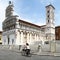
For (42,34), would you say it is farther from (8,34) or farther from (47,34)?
(8,34)

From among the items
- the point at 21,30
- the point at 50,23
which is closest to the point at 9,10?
the point at 21,30

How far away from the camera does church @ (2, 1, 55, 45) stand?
207ft

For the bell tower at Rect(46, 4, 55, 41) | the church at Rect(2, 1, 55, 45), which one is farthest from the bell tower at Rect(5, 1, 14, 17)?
the bell tower at Rect(46, 4, 55, 41)

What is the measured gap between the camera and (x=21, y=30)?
6369 cm

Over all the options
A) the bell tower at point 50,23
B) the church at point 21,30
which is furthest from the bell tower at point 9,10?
the bell tower at point 50,23

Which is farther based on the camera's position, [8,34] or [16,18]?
[8,34]

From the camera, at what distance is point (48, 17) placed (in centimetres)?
8331

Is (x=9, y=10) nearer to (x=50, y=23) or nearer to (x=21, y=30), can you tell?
(x=21, y=30)

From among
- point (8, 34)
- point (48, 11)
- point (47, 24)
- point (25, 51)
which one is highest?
point (48, 11)

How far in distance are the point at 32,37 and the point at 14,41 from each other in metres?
10.1

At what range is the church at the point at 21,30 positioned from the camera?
63219 mm

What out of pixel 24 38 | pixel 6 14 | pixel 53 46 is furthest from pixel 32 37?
pixel 53 46

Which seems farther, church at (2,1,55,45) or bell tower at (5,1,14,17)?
bell tower at (5,1,14,17)

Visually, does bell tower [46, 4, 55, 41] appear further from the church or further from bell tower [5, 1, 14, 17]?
bell tower [5, 1, 14, 17]
